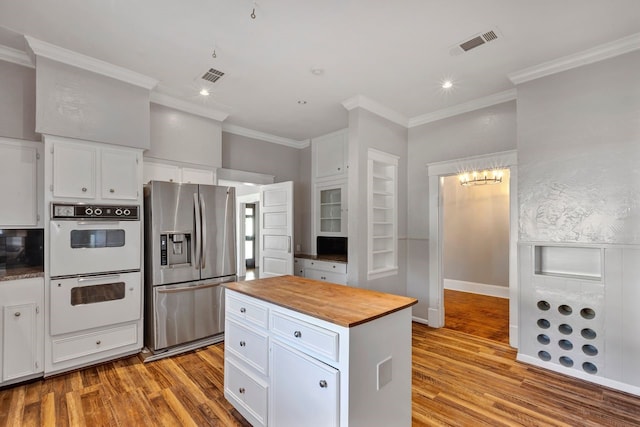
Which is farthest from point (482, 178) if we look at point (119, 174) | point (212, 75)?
point (119, 174)

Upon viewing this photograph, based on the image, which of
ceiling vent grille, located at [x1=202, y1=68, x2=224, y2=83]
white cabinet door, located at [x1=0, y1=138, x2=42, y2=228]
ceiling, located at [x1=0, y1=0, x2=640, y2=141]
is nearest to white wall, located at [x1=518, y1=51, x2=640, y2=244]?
ceiling, located at [x1=0, y1=0, x2=640, y2=141]

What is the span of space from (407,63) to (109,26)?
2.56 m

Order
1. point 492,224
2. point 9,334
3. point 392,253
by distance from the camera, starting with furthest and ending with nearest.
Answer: point 492,224 < point 392,253 < point 9,334

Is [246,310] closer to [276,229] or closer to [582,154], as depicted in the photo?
[276,229]

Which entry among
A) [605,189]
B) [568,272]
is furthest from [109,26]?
[568,272]

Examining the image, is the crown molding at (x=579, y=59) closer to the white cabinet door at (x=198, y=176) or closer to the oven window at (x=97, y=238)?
the white cabinet door at (x=198, y=176)

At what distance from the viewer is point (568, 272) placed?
2.92m

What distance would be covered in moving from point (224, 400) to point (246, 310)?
86cm

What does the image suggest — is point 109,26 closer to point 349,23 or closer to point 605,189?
point 349,23

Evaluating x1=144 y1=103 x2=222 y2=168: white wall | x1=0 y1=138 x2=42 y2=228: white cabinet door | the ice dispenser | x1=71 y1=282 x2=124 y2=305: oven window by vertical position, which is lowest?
x1=71 y1=282 x2=124 y2=305: oven window

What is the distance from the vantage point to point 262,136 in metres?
5.02

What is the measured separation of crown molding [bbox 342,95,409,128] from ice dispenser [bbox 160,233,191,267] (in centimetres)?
249

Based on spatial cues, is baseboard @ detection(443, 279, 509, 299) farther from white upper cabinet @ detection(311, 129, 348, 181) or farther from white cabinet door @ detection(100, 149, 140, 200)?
white cabinet door @ detection(100, 149, 140, 200)

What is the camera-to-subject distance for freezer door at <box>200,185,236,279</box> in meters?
3.58
